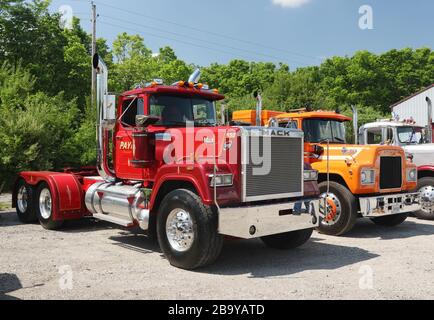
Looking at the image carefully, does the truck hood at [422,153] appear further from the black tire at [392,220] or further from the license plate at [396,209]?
the license plate at [396,209]

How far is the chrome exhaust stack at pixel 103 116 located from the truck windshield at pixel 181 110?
865 millimetres

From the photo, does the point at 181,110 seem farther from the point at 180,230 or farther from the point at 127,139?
the point at 180,230

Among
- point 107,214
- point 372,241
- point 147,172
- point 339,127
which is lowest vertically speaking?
point 372,241

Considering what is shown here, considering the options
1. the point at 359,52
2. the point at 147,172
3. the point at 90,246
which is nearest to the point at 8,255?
the point at 90,246

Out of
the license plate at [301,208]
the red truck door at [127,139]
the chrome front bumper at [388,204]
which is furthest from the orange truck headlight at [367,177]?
the red truck door at [127,139]

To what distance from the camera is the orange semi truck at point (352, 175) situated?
866cm

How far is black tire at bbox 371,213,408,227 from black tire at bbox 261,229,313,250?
134 inches

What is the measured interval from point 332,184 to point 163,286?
4.55 meters

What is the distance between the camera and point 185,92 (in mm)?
7836

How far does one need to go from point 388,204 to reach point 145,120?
5009 mm

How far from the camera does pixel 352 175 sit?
866cm

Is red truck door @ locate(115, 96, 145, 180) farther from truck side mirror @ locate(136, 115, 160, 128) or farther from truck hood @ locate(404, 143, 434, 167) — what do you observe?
truck hood @ locate(404, 143, 434, 167)

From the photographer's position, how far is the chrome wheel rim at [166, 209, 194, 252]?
6199mm
